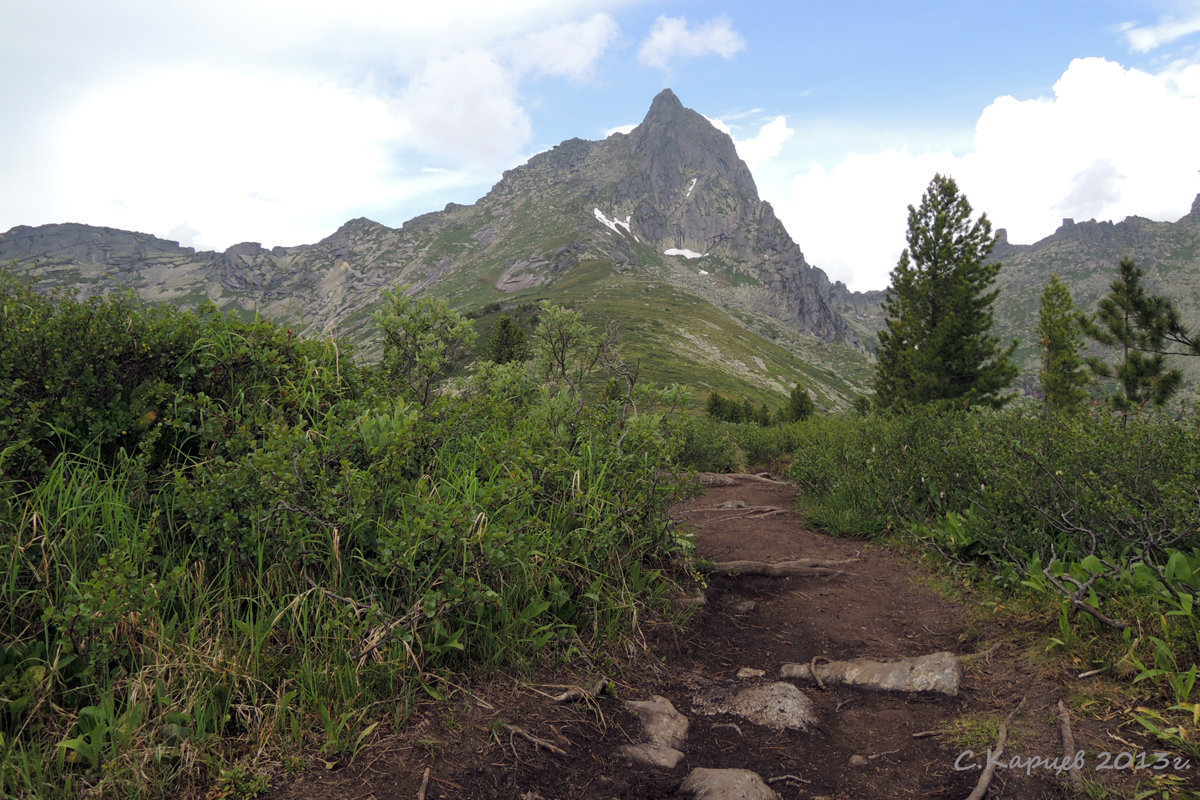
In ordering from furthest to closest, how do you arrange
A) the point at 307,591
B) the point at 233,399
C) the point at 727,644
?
the point at 727,644 < the point at 233,399 < the point at 307,591

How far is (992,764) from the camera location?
10.0 ft

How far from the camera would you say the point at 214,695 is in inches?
109

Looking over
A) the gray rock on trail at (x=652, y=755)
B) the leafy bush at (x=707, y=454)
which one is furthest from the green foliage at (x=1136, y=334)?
the gray rock on trail at (x=652, y=755)

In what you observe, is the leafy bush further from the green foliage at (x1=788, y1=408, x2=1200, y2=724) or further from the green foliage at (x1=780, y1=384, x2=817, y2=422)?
the green foliage at (x1=780, y1=384, x2=817, y2=422)

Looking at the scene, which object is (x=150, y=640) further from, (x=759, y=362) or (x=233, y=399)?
(x=759, y=362)

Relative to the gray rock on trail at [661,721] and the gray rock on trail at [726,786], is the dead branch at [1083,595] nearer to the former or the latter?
the gray rock on trail at [726,786]

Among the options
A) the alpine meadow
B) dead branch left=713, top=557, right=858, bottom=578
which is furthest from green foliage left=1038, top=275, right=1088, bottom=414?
the alpine meadow

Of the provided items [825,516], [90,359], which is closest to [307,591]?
[90,359]

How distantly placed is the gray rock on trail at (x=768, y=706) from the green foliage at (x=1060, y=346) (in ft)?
115

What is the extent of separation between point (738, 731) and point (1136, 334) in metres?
30.6

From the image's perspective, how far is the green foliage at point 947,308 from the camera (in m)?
29.8

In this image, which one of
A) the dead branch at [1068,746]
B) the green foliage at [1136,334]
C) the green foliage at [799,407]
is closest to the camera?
the dead branch at [1068,746]

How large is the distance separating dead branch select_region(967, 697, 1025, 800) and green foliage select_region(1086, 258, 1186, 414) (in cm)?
2592

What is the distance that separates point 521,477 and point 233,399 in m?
2.20
